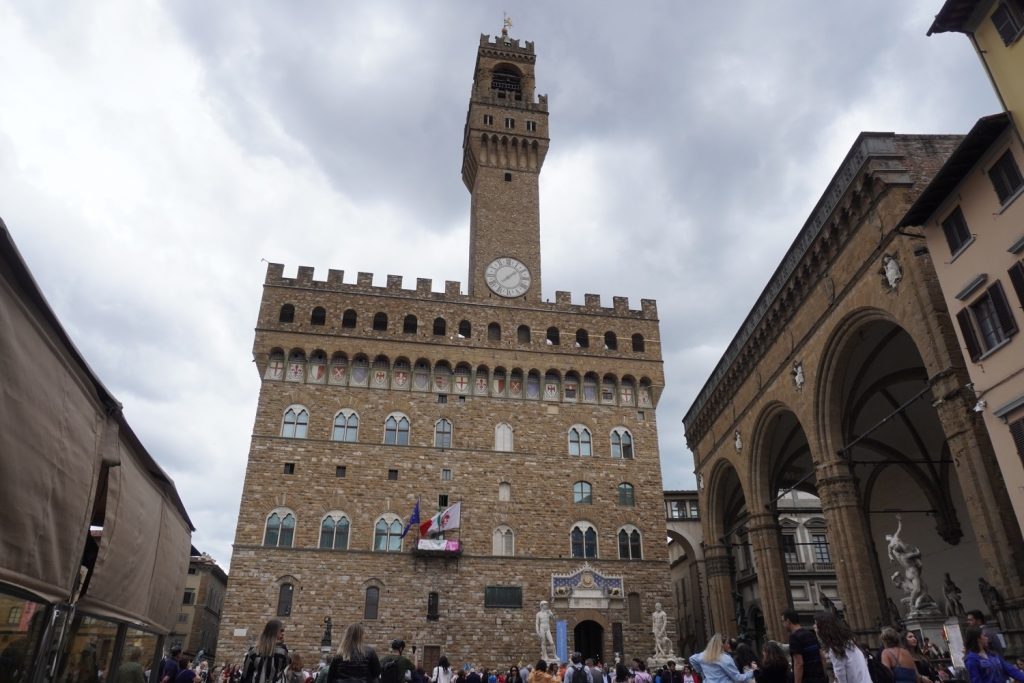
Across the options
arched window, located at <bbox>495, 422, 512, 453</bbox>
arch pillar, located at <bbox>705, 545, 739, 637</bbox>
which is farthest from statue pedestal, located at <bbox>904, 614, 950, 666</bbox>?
arched window, located at <bbox>495, 422, 512, 453</bbox>

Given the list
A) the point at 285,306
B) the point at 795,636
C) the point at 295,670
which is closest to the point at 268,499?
the point at 285,306

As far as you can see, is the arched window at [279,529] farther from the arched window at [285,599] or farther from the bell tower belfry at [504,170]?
the bell tower belfry at [504,170]

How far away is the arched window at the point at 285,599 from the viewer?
26.4 meters

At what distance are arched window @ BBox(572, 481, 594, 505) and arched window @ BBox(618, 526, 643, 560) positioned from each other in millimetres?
1925

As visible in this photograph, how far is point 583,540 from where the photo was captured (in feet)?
97.1

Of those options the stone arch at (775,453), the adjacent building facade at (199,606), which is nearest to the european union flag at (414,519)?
the stone arch at (775,453)

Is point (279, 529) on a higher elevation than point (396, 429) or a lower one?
lower

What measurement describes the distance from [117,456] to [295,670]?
4.10m

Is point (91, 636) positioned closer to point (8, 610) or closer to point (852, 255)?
point (8, 610)

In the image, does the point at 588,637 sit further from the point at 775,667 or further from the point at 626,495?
the point at 775,667

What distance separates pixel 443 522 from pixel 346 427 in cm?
618

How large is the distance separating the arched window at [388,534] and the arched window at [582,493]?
786 centimetres

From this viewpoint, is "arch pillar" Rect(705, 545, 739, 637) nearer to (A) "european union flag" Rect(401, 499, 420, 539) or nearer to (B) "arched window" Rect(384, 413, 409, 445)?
(A) "european union flag" Rect(401, 499, 420, 539)

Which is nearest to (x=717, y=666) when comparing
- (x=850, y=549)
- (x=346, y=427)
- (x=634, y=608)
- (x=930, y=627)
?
(x=930, y=627)
